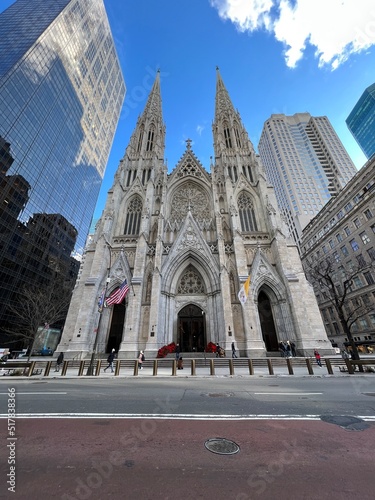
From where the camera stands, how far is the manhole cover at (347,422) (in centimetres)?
435

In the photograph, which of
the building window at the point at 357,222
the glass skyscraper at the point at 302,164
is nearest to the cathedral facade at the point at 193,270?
the building window at the point at 357,222

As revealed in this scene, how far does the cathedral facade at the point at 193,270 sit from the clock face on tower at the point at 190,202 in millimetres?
148

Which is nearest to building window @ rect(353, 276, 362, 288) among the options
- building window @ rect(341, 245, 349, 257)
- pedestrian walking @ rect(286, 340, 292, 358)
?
building window @ rect(341, 245, 349, 257)

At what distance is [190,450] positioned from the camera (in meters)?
3.41

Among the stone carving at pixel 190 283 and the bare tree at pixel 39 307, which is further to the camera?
the bare tree at pixel 39 307

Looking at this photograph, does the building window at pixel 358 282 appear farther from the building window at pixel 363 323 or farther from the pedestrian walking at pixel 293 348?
the pedestrian walking at pixel 293 348

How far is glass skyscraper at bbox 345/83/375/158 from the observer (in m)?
74.7

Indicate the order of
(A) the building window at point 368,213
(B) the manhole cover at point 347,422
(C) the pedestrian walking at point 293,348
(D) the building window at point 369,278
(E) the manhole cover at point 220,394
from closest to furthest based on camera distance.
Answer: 1. (B) the manhole cover at point 347,422
2. (E) the manhole cover at point 220,394
3. (C) the pedestrian walking at point 293,348
4. (D) the building window at point 369,278
5. (A) the building window at point 368,213

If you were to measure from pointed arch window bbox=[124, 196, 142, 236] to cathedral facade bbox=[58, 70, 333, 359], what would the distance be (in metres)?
0.13

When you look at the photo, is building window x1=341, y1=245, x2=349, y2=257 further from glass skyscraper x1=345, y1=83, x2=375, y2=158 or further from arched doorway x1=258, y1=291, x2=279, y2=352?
glass skyscraper x1=345, y1=83, x2=375, y2=158

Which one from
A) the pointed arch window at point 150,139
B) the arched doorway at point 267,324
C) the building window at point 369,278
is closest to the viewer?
the arched doorway at point 267,324

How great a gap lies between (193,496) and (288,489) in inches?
43.2

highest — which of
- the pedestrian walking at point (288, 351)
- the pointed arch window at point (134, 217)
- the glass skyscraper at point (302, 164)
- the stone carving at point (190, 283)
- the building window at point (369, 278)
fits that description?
the glass skyscraper at point (302, 164)

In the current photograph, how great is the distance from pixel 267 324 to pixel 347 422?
2038 cm
